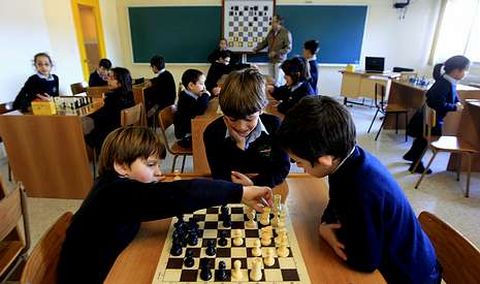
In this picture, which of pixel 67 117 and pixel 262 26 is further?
pixel 262 26

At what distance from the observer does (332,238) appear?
949 millimetres

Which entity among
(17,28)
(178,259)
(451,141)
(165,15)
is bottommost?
(451,141)

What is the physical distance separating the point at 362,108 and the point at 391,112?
1806 mm

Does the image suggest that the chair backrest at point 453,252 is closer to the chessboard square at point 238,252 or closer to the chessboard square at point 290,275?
the chessboard square at point 290,275

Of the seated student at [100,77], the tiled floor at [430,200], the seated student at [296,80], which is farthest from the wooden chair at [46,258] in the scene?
the seated student at [100,77]

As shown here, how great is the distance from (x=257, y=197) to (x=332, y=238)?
0.29m

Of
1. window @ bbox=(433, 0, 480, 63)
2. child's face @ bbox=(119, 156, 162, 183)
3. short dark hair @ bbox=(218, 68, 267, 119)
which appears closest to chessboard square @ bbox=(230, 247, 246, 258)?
child's face @ bbox=(119, 156, 162, 183)

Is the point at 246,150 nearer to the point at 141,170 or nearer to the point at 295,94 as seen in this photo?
the point at 141,170

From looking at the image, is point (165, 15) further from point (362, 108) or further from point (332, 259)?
point (332, 259)

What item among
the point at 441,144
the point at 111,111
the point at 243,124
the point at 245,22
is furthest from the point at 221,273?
the point at 245,22

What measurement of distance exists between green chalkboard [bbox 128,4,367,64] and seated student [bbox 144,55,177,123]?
2346 mm

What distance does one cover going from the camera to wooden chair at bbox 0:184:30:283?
4.17ft

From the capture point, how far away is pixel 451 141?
10.1ft

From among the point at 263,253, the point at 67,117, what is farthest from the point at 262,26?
the point at 263,253
